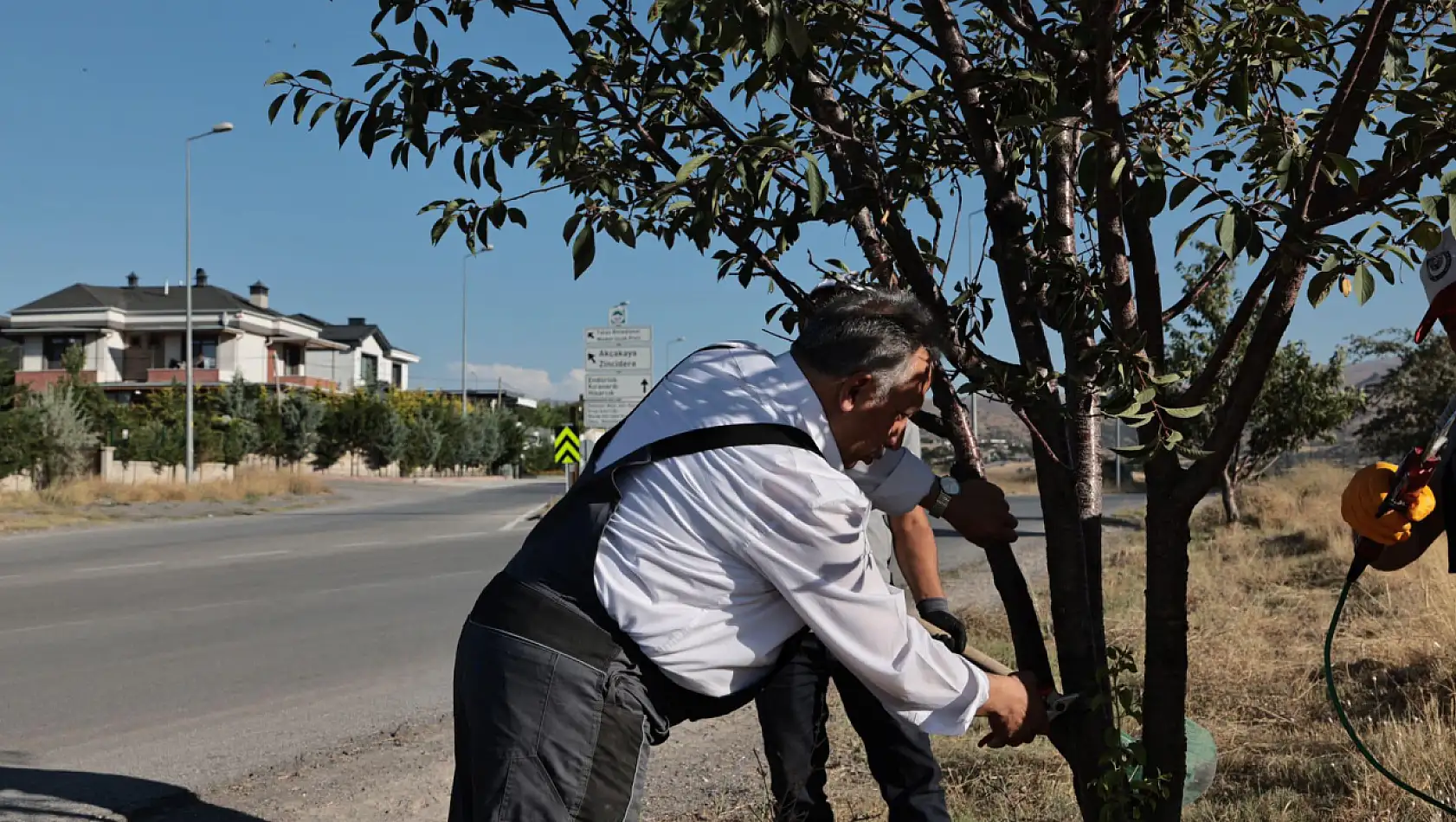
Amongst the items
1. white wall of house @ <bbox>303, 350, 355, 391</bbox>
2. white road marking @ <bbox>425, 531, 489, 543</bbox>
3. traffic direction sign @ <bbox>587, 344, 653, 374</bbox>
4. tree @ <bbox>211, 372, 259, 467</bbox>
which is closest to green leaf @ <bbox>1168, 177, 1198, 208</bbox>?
traffic direction sign @ <bbox>587, 344, 653, 374</bbox>

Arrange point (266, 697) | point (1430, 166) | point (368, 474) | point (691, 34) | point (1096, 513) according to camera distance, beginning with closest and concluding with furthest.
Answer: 1. point (1430, 166)
2. point (691, 34)
3. point (1096, 513)
4. point (266, 697)
5. point (368, 474)

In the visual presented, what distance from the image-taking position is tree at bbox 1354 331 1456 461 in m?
22.5

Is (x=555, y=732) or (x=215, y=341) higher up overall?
(x=215, y=341)

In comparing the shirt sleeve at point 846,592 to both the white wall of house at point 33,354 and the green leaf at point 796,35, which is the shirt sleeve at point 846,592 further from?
the white wall of house at point 33,354

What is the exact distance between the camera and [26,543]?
17.1 meters

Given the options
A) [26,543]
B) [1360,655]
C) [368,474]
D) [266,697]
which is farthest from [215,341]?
[1360,655]

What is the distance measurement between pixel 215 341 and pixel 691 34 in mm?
55085

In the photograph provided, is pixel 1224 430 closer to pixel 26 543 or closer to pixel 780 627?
pixel 780 627

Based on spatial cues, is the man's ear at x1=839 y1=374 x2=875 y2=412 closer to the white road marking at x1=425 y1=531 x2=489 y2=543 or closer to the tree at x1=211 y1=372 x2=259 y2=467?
the white road marking at x1=425 y1=531 x2=489 y2=543

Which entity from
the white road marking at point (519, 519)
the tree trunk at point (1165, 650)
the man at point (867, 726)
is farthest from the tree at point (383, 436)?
the tree trunk at point (1165, 650)

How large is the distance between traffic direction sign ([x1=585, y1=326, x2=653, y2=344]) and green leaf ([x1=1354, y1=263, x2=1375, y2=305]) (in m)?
16.6

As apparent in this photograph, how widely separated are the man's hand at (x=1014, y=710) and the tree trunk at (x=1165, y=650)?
33cm

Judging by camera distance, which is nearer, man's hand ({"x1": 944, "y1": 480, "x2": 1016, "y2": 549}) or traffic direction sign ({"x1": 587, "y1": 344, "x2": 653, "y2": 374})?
man's hand ({"x1": 944, "y1": 480, "x2": 1016, "y2": 549})

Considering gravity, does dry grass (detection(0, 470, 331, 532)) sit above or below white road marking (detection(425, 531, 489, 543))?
above
